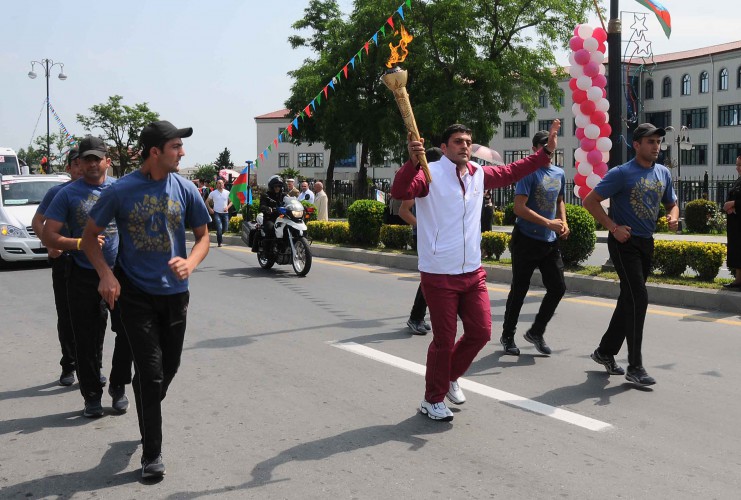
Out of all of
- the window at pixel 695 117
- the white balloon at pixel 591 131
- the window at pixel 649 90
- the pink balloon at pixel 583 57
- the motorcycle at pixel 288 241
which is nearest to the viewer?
the motorcycle at pixel 288 241

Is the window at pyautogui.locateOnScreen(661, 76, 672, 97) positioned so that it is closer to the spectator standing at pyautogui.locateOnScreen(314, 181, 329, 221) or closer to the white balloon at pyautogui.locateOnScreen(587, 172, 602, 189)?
the spectator standing at pyautogui.locateOnScreen(314, 181, 329, 221)

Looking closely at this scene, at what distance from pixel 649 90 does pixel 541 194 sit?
222 ft

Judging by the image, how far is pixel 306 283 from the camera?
40.7 feet

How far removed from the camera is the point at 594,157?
53.4ft

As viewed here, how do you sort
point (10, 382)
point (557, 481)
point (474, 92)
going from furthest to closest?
point (474, 92) → point (10, 382) → point (557, 481)

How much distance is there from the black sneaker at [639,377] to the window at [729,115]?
62355 millimetres

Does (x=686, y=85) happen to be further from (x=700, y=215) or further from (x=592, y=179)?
(x=592, y=179)

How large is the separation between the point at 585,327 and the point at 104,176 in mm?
5013

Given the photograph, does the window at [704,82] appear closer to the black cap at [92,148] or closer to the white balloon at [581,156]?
the white balloon at [581,156]

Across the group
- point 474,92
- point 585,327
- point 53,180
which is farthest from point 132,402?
point 474,92

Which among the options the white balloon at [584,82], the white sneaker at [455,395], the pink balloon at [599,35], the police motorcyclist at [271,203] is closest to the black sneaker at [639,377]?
the white sneaker at [455,395]

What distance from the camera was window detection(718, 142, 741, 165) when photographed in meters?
62.5

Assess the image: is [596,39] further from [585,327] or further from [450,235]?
[450,235]

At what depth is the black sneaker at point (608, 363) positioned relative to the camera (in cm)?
621
